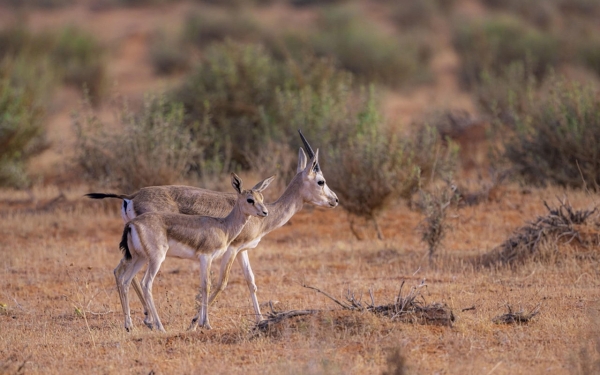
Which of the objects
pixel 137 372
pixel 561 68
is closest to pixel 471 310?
pixel 137 372

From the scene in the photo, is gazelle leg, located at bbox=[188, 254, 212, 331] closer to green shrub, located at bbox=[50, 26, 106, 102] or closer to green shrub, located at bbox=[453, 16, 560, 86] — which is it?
green shrub, located at bbox=[50, 26, 106, 102]

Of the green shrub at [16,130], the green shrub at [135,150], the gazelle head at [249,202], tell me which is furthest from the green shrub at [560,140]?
the green shrub at [16,130]

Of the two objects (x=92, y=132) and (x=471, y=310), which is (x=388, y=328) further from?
(x=92, y=132)

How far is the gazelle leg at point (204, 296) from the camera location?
8148 mm

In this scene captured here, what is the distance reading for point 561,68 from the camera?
92.5 feet

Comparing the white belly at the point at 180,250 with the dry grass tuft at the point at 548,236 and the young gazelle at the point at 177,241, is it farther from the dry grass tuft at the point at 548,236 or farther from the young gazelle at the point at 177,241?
the dry grass tuft at the point at 548,236

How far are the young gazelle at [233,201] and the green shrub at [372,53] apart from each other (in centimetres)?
1954

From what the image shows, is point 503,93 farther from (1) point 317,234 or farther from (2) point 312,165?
(2) point 312,165

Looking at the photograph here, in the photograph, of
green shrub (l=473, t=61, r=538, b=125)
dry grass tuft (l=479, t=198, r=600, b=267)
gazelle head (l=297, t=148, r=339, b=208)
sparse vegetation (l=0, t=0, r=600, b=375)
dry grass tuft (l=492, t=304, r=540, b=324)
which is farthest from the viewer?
green shrub (l=473, t=61, r=538, b=125)

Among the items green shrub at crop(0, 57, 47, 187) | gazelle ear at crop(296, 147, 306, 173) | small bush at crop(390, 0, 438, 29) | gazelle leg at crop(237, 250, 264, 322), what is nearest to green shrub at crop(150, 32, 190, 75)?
small bush at crop(390, 0, 438, 29)

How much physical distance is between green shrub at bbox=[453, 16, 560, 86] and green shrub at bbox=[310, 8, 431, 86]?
1881 millimetres

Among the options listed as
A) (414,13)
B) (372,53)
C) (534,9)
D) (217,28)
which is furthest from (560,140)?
(414,13)

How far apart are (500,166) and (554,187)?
156 centimetres

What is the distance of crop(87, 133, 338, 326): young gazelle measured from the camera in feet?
29.6
